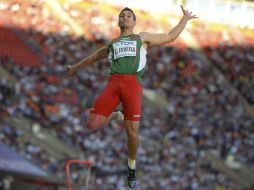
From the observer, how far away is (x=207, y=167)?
2331cm

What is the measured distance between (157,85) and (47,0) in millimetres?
5987

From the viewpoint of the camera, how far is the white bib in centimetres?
751

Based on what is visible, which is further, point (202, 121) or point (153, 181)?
point (202, 121)

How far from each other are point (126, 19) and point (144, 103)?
Result: 60.1 feet

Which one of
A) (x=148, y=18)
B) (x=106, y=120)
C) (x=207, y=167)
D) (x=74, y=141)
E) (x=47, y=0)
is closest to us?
(x=106, y=120)

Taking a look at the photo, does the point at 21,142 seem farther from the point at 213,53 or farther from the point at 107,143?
the point at 213,53

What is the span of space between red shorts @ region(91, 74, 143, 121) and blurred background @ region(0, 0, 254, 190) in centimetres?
885

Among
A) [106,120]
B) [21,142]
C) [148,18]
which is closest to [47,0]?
[148,18]

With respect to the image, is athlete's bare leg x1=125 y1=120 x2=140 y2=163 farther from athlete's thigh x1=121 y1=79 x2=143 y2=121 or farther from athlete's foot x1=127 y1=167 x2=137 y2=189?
athlete's foot x1=127 y1=167 x2=137 y2=189

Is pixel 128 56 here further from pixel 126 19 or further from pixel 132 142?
pixel 132 142

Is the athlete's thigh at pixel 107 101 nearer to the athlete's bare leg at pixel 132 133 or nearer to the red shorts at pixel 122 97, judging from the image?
the red shorts at pixel 122 97

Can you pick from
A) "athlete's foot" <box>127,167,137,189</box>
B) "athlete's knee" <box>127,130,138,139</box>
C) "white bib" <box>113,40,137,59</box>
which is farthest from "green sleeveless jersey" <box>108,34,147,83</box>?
"athlete's foot" <box>127,167,137,189</box>

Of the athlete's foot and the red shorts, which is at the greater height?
the red shorts

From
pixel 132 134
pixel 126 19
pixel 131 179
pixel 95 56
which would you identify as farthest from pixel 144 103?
pixel 126 19
